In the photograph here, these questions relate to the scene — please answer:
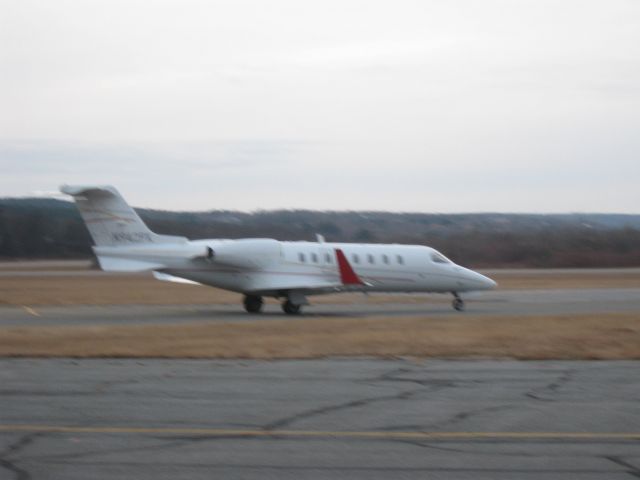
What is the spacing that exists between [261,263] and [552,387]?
738 inches

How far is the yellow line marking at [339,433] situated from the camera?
10.7 metres

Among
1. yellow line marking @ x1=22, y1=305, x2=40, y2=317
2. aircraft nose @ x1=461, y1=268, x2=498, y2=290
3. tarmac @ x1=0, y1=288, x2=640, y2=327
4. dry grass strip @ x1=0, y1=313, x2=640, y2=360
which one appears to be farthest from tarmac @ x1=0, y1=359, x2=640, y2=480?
aircraft nose @ x1=461, y1=268, x2=498, y2=290

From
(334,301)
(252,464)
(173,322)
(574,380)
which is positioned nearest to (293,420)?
(252,464)

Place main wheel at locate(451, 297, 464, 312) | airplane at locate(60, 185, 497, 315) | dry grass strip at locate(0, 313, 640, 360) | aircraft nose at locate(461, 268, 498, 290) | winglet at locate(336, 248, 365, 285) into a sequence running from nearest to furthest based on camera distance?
dry grass strip at locate(0, 313, 640, 360) → airplane at locate(60, 185, 497, 315) → winglet at locate(336, 248, 365, 285) → main wheel at locate(451, 297, 464, 312) → aircraft nose at locate(461, 268, 498, 290)

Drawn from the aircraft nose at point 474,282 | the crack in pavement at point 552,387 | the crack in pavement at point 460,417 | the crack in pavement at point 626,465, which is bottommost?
the crack in pavement at point 460,417

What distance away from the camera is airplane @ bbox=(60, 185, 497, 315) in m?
31.0

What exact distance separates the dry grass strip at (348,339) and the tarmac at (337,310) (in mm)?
3434

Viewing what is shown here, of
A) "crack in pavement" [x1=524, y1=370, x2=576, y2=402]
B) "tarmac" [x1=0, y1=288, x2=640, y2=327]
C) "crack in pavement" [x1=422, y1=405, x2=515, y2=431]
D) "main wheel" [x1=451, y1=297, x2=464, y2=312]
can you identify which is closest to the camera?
"crack in pavement" [x1=422, y1=405, x2=515, y2=431]

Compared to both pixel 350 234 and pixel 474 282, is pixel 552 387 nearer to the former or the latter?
pixel 474 282

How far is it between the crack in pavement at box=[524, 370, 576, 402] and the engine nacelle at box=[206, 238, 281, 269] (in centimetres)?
1684

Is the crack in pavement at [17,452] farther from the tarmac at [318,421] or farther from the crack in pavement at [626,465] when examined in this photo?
the crack in pavement at [626,465]

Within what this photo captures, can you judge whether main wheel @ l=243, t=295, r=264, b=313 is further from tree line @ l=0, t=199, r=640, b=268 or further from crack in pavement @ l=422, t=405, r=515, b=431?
tree line @ l=0, t=199, r=640, b=268

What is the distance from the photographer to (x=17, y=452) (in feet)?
32.1

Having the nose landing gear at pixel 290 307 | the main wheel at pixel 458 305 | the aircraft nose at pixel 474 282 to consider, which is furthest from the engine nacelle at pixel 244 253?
the aircraft nose at pixel 474 282
